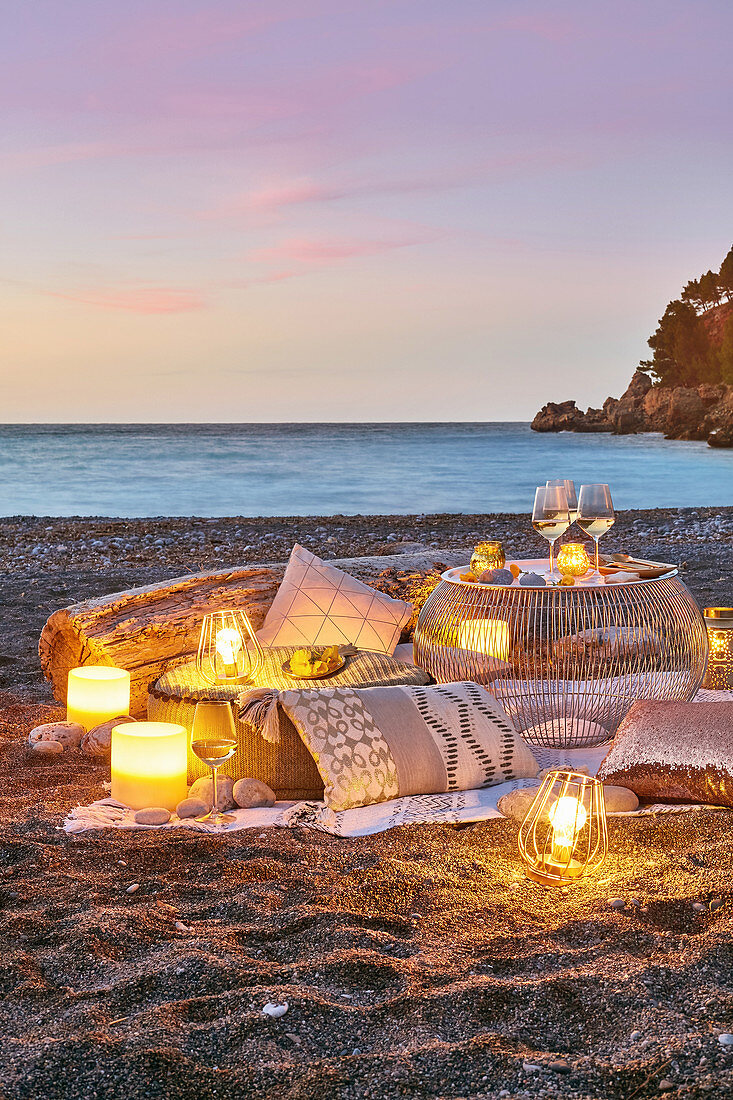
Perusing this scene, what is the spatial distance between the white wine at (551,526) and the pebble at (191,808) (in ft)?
→ 5.80

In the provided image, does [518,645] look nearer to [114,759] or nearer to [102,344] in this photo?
[114,759]

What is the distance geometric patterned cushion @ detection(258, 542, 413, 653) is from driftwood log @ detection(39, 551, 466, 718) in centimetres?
17

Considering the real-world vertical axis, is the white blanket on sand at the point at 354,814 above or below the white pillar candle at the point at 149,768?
below

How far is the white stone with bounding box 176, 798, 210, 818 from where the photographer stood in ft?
10.3

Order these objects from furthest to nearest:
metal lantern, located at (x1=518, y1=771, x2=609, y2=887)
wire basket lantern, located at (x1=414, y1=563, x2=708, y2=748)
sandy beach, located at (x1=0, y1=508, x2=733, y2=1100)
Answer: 1. wire basket lantern, located at (x1=414, y1=563, x2=708, y2=748)
2. metal lantern, located at (x1=518, y1=771, x2=609, y2=887)
3. sandy beach, located at (x1=0, y1=508, x2=733, y2=1100)

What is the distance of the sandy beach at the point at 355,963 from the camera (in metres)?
1.70

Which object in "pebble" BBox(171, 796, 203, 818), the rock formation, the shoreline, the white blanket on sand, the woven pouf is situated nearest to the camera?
the white blanket on sand

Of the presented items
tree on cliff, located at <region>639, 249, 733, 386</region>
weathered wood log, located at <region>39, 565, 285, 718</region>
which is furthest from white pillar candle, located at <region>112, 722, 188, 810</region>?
tree on cliff, located at <region>639, 249, 733, 386</region>

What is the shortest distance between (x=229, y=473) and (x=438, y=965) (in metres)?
25.2

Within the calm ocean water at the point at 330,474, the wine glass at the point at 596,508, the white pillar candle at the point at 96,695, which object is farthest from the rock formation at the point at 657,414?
the white pillar candle at the point at 96,695

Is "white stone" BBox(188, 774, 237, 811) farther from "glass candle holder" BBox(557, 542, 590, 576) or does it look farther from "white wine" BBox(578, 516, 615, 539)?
"white wine" BBox(578, 516, 615, 539)

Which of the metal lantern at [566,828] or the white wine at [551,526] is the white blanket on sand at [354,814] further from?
the white wine at [551,526]

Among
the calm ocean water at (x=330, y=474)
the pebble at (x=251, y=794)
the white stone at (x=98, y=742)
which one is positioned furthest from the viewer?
the calm ocean water at (x=330, y=474)

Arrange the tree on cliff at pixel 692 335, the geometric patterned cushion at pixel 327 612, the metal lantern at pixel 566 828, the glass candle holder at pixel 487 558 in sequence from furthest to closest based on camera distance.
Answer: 1. the tree on cliff at pixel 692 335
2. the geometric patterned cushion at pixel 327 612
3. the glass candle holder at pixel 487 558
4. the metal lantern at pixel 566 828
